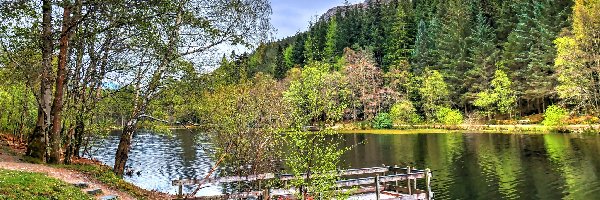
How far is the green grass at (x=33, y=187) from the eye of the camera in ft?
40.8

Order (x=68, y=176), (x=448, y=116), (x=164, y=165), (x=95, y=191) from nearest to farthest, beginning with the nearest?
(x=95, y=191)
(x=68, y=176)
(x=164, y=165)
(x=448, y=116)

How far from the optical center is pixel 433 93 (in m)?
84.3

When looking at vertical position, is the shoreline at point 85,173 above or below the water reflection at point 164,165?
above

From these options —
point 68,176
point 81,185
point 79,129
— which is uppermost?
point 79,129

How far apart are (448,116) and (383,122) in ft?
35.8

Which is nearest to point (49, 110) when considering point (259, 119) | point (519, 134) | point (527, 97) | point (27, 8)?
point (27, 8)

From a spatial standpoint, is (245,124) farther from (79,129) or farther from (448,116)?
(448,116)

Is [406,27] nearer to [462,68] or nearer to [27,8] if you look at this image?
[462,68]

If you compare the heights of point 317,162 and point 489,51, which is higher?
point 489,51

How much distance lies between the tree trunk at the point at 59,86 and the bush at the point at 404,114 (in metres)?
67.1

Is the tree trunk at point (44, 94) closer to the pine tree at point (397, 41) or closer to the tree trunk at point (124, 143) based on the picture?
the tree trunk at point (124, 143)

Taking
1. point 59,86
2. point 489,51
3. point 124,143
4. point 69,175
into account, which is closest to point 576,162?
point 124,143

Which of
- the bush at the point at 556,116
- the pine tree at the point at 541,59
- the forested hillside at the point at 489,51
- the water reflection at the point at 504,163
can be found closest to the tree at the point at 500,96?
the forested hillside at the point at 489,51

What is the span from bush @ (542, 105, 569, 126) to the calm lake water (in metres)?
6.20
